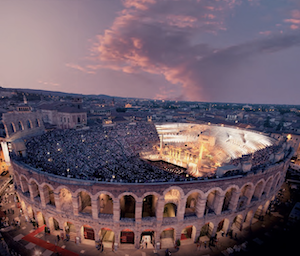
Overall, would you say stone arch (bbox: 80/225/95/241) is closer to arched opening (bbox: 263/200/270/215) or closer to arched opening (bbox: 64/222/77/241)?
arched opening (bbox: 64/222/77/241)

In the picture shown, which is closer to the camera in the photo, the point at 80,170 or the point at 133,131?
the point at 80,170

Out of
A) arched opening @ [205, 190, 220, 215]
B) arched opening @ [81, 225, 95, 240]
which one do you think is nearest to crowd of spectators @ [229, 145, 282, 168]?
arched opening @ [205, 190, 220, 215]

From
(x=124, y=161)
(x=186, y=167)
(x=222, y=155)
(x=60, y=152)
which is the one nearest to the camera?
(x=60, y=152)

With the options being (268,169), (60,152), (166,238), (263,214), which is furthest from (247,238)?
(60,152)

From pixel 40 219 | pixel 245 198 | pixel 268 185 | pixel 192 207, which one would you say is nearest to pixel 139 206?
pixel 192 207

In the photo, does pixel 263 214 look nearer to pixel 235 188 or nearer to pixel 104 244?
pixel 235 188

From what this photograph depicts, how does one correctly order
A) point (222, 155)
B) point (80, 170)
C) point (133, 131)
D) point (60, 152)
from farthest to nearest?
point (133, 131), point (222, 155), point (60, 152), point (80, 170)

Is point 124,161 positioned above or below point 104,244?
above

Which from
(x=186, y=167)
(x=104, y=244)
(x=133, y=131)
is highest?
(x=133, y=131)
